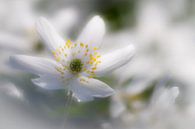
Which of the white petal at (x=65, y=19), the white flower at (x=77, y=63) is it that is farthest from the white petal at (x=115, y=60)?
the white petal at (x=65, y=19)

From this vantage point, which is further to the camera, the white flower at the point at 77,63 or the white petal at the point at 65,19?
the white petal at the point at 65,19

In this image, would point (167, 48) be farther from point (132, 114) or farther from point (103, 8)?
point (132, 114)

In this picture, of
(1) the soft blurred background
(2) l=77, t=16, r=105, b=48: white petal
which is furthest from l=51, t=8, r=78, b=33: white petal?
(2) l=77, t=16, r=105, b=48: white petal

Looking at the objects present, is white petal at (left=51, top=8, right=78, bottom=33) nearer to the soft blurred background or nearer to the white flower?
the soft blurred background

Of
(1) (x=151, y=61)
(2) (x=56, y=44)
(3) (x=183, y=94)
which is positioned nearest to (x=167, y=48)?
(1) (x=151, y=61)

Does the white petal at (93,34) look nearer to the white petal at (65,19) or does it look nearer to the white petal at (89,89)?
the white petal at (89,89)

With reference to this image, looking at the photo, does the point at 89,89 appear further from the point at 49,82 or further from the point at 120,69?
the point at 120,69

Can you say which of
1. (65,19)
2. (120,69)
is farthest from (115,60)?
(65,19)
